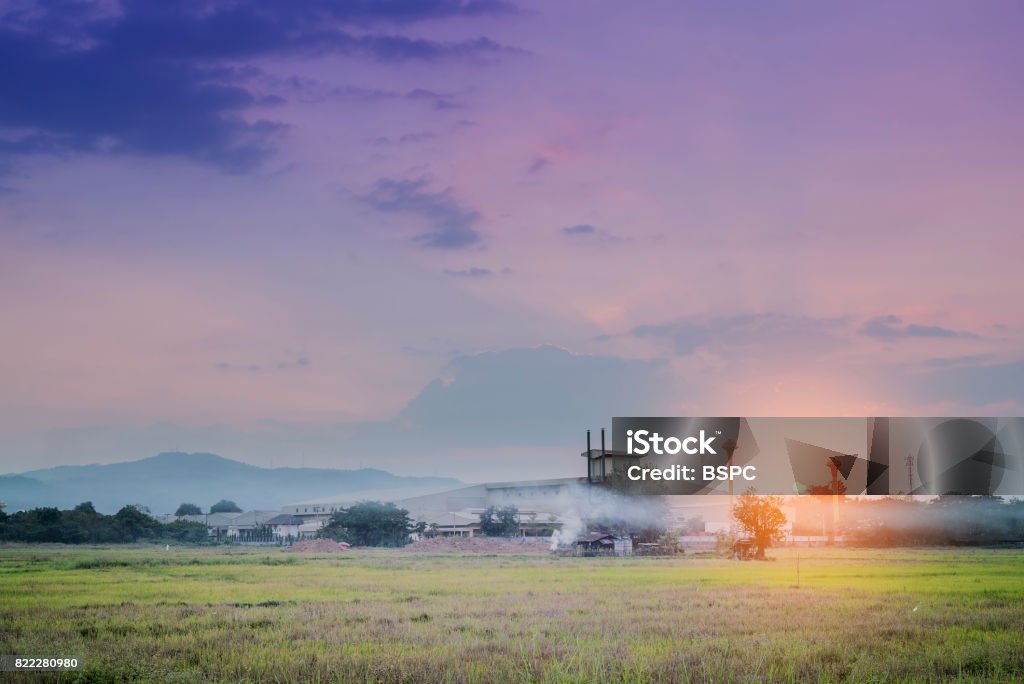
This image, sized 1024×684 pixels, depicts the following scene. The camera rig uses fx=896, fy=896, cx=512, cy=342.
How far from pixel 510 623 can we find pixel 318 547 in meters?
40.8

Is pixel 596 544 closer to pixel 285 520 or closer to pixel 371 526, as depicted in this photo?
pixel 371 526

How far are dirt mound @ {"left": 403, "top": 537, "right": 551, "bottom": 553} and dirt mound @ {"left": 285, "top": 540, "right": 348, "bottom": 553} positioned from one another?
4.65m

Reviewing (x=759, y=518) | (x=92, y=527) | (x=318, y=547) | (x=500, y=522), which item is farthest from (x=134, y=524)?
(x=759, y=518)

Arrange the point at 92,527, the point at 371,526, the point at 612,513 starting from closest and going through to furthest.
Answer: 1. the point at 92,527
2. the point at 612,513
3. the point at 371,526

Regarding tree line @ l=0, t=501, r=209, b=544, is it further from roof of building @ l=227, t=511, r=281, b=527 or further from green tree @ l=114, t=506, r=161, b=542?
roof of building @ l=227, t=511, r=281, b=527

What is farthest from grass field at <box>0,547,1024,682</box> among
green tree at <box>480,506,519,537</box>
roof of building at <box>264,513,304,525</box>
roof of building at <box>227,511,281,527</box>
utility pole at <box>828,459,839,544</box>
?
roof of building at <box>227,511,281,527</box>

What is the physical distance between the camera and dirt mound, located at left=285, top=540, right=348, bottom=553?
57.7 metres

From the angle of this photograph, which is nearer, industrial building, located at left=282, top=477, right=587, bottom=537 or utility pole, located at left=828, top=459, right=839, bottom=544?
utility pole, located at left=828, top=459, right=839, bottom=544

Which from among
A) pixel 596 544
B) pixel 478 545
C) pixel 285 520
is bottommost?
pixel 478 545

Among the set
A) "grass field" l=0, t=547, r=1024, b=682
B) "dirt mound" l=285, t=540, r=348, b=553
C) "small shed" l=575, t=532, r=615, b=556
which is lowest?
"dirt mound" l=285, t=540, r=348, b=553

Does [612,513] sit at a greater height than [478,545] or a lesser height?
greater

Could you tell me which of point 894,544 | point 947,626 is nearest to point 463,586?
point 947,626

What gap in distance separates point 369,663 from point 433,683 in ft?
6.03

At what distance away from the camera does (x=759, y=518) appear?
49.6 m
